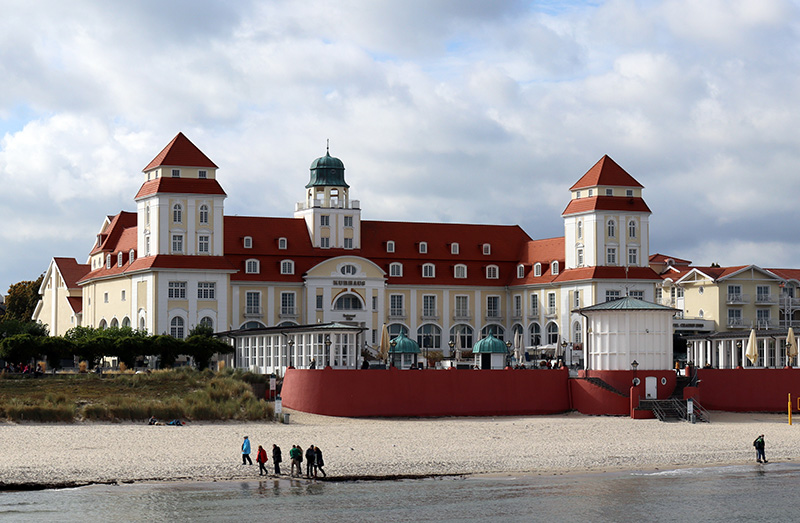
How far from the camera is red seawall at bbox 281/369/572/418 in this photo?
67625mm

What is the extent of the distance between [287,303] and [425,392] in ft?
100

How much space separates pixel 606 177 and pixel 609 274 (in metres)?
7.20

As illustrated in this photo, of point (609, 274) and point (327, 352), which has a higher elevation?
point (609, 274)

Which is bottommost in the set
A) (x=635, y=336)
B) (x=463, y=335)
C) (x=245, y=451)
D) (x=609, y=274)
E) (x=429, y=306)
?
(x=245, y=451)

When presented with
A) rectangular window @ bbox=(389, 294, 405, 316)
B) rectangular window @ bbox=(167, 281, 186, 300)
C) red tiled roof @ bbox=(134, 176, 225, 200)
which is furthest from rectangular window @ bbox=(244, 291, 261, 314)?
rectangular window @ bbox=(389, 294, 405, 316)

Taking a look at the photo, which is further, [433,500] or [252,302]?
[252,302]

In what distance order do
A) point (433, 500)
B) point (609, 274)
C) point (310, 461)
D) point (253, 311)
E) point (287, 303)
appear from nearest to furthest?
point (433, 500) < point (310, 461) < point (253, 311) < point (609, 274) < point (287, 303)

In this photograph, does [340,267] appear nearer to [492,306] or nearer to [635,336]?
[492,306]

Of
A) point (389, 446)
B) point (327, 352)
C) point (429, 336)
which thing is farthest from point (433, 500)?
point (429, 336)

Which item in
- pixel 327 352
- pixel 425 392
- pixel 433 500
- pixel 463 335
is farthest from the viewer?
pixel 463 335

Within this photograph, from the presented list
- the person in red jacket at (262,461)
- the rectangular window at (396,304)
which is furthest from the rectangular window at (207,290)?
the person in red jacket at (262,461)

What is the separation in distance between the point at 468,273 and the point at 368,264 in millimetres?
9456

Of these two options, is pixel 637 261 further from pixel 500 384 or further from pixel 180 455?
pixel 180 455

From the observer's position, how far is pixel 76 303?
10356 centimetres
